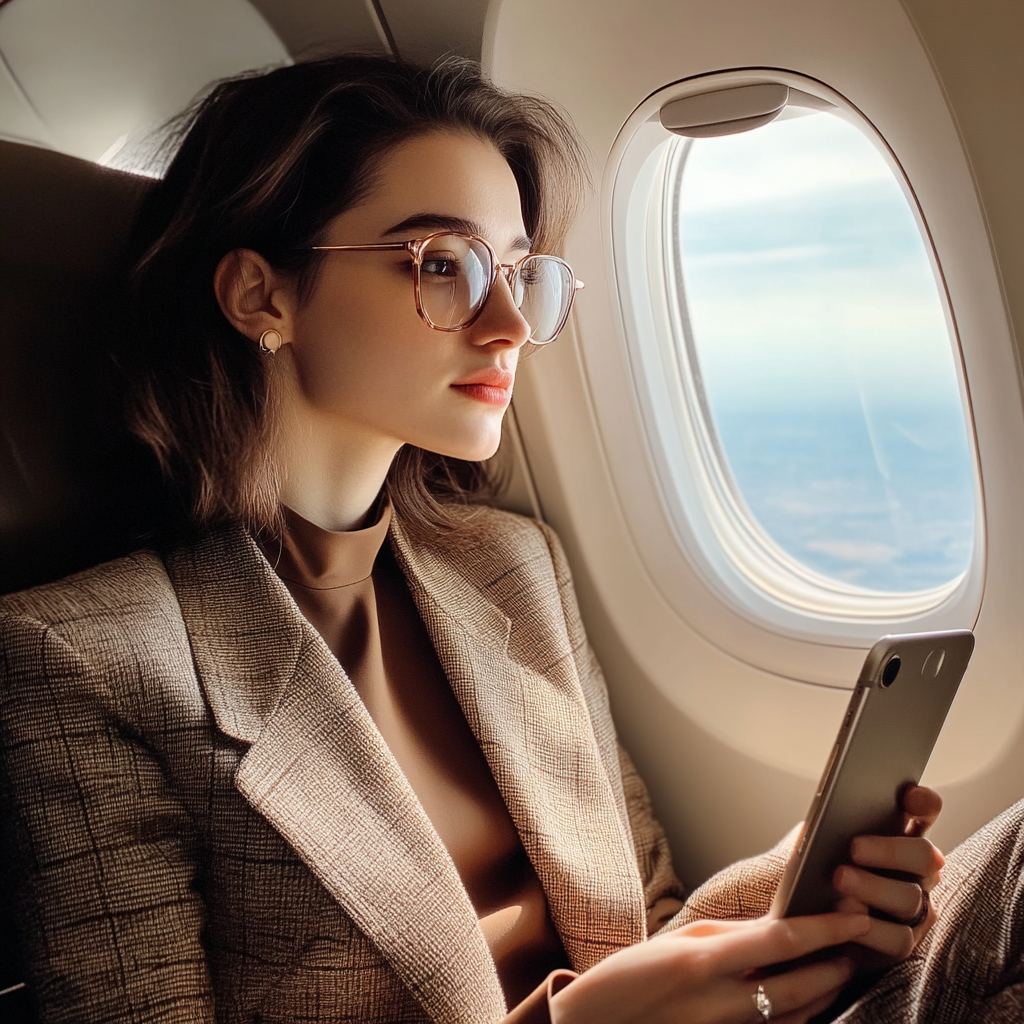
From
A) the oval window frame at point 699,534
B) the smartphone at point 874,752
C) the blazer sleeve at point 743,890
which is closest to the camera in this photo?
the smartphone at point 874,752

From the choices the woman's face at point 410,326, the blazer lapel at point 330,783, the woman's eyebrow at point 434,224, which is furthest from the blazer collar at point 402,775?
the woman's eyebrow at point 434,224

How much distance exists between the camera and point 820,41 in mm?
1272

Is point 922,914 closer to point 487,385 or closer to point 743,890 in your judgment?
point 743,890

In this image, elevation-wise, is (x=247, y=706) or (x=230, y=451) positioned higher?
(x=230, y=451)

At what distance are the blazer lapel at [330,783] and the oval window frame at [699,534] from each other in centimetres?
72

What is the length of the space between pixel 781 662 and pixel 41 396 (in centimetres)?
122

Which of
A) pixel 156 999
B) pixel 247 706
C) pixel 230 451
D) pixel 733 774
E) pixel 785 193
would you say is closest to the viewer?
pixel 156 999

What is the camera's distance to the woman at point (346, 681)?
Answer: 109 cm

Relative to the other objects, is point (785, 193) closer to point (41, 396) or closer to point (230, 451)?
point (230, 451)

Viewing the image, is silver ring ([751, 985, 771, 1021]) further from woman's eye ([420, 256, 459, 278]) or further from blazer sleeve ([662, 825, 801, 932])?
woman's eye ([420, 256, 459, 278])

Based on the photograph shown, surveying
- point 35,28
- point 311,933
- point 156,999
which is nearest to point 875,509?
point 311,933

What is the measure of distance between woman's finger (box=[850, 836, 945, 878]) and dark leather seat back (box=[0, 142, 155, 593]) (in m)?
1.03

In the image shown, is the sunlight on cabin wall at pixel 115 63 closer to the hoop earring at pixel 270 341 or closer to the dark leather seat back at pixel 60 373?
the dark leather seat back at pixel 60 373

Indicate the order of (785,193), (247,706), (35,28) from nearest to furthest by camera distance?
(247,706) → (35,28) → (785,193)
